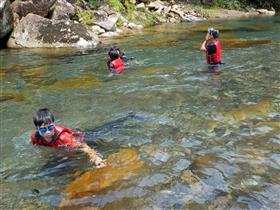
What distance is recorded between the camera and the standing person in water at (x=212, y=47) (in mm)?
11211

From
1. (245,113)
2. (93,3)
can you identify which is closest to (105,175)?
(245,113)

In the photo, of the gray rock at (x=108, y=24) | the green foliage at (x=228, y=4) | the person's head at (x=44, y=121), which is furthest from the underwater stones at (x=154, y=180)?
the green foliage at (x=228, y=4)

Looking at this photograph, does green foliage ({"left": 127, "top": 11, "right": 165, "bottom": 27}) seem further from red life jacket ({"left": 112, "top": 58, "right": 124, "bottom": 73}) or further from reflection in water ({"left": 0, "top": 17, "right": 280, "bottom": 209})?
red life jacket ({"left": 112, "top": 58, "right": 124, "bottom": 73})

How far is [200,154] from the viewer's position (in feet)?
20.4

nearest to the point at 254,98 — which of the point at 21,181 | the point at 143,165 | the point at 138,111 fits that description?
the point at 138,111

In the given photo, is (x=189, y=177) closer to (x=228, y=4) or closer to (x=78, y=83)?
(x=78, y=83)

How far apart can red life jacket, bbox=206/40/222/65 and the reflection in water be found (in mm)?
401

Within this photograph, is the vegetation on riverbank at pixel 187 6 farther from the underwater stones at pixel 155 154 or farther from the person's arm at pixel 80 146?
the person's arm at pixel 80 146

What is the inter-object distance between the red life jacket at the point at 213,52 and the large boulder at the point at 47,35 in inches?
324

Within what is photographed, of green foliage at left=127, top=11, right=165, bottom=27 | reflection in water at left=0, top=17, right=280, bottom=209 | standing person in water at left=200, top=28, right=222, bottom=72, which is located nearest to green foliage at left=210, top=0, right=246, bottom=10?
green foliage at left=127, top=11, right=165, bottom=27

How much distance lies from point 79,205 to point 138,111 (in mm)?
3872

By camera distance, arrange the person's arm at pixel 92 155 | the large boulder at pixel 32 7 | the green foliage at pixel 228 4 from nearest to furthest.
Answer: the person's arm at pixel 92 155 < the large boulder at pixel 32 7 < the green foliage at pixel 228 4

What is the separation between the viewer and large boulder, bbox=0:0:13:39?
18248 millimetres

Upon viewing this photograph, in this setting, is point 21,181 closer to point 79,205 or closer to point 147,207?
point 79,205
